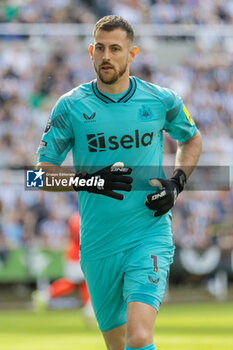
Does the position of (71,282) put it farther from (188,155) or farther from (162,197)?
(162,197)

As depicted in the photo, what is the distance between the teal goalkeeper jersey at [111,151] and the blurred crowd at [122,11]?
15409mm

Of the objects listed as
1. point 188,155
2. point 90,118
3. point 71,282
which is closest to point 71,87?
point 71,282

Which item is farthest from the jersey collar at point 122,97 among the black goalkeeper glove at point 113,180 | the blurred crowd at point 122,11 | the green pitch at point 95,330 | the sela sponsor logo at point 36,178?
the blurred crowd at point 122,11

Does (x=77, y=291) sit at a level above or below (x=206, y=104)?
below

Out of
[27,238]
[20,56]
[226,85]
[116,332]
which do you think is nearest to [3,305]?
[27,238]

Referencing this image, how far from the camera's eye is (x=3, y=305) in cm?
1852

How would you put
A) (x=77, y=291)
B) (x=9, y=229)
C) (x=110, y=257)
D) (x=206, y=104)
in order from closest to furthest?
(x=110, y=257) < (x=9, y=229) < (x=77, y=291) < (x=206, y=104)

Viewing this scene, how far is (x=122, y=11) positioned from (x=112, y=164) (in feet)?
54.9

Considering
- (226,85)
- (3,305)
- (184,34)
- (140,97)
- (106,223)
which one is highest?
(184,34)

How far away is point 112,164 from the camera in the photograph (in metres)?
5.61

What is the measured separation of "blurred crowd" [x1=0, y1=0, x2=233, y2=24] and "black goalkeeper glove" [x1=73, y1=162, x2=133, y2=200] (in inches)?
624

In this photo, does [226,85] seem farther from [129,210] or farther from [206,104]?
[129,210]

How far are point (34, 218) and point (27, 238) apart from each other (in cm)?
47

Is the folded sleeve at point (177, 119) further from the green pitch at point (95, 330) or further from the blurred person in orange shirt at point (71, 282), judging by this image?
the blurred person in orange shirt at point (71, 282)
